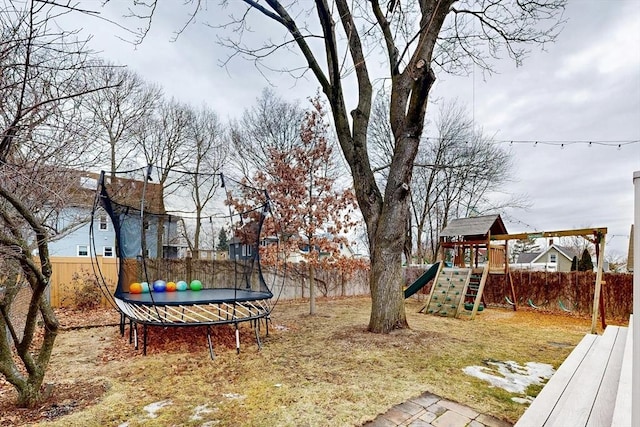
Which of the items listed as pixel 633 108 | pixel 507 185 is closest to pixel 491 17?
pixel 633 108

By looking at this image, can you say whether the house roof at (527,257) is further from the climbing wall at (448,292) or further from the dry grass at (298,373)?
the dry grass at (298,373)

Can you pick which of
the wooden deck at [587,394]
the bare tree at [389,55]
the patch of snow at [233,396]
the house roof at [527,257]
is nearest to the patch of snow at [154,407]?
the patch of snow at [233,396]

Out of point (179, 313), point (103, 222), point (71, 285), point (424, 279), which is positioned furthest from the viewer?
point (103, 222)

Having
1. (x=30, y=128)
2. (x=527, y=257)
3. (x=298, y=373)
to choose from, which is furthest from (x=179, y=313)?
(x=527, y=257)

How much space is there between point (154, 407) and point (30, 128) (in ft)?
7.33

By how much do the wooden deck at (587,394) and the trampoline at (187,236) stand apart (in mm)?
3592

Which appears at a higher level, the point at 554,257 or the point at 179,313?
the point at 179,313

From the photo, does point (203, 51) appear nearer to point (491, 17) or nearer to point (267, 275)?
point (491, 17)

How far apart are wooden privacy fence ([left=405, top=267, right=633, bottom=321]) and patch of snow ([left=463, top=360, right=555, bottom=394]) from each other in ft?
15.4

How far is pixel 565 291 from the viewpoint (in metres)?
8.13

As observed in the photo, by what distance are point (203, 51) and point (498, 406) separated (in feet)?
22.1

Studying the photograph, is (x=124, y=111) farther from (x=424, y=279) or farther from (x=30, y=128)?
(x=424, y=279)

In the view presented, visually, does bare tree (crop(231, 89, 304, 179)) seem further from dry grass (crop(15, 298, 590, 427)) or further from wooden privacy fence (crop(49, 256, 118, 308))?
dry grass (crop(15, 298, 590, 427))

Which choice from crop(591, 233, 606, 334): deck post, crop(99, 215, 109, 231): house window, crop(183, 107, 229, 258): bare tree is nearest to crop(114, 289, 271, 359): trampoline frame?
crop(591, 233, 606, 334): deck post
